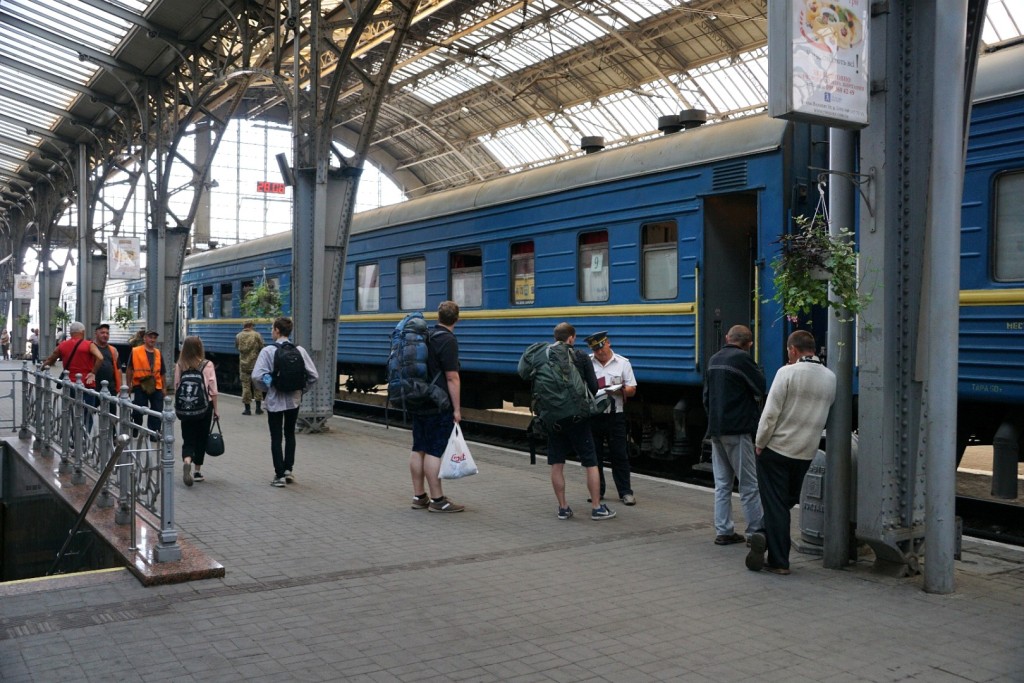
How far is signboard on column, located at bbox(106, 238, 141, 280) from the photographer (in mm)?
26031

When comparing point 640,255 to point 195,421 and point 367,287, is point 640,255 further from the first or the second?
point 367,287

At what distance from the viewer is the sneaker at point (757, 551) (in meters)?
6.70

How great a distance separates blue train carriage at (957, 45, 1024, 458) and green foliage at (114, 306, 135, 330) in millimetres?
27854

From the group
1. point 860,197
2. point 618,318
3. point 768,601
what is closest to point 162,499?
point 768,601

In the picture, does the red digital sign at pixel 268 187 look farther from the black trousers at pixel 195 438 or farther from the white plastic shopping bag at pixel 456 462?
the white plastic shopping bag at pixel 456 462

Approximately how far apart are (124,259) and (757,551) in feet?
75.7

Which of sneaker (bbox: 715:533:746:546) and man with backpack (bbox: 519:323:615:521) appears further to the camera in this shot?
man with backpack (bbox: 519:323:615:521)

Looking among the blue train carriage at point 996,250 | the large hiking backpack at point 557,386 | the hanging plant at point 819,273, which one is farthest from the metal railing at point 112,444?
the blue train carriage at point 996,250

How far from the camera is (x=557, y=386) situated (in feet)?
27.4

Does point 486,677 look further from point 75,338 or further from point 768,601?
point 75,338

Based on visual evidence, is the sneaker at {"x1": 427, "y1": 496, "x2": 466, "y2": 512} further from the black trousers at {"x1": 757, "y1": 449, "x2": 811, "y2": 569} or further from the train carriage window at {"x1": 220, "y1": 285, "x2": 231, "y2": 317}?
the train carriage window at {"x1": 220, "y1": 285, "x2": 231, "y2": 317}

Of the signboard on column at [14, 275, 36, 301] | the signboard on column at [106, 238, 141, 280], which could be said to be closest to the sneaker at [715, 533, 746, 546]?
the signboard on column at [106, 238, 141, 280]

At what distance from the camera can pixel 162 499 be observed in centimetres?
685

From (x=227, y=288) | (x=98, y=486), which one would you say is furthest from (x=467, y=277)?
(x=227, y=288)
